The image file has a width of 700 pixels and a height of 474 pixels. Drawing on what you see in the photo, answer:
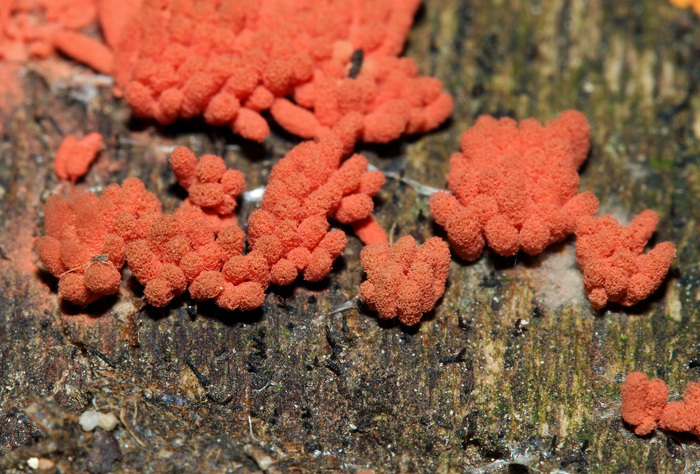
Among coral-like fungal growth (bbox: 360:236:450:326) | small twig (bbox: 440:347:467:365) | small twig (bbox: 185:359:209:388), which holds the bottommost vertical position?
small twig (bbox: 185:359:209:388)

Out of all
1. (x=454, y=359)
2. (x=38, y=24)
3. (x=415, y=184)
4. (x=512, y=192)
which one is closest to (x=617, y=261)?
(x=512, y=192)

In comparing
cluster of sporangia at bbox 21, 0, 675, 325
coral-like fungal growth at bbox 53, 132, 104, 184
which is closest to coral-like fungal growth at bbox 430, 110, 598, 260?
cluster of sporangia at bbox 21, 0, 675, 325

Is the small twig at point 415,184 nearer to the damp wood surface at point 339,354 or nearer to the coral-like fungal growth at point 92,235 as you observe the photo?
the damp wood surface at point 339,354

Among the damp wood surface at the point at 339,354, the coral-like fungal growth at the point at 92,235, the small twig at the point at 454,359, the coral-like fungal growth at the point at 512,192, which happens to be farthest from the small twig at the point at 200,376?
the coral-like fungal growth at the point at 512,192

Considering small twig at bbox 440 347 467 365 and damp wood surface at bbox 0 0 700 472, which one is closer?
damp wood surface at bbox 0 0 700 472

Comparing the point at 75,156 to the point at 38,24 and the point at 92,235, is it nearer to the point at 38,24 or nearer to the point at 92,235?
the point at 92,235

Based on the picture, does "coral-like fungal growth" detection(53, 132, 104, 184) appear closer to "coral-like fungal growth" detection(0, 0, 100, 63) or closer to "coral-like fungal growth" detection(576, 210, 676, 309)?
"coral-like fungal growth" detection(0, 0, 100, 63)

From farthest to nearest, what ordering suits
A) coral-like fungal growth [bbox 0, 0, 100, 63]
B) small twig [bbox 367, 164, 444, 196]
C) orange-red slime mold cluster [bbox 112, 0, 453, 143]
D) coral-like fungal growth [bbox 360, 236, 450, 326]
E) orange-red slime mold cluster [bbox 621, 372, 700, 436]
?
coral-like fungal growth [bbox 0, 0, 100, 63] → small twig [bbox 367, 164, 444, 196] → orange-red slime mold cluster [bbox 112, 0, 453, 143] → coral-like fungal growth [bbox 360, 236, 450, 326] → orange-red slime mold cluster [bbox 621, 372, 700, 436]
